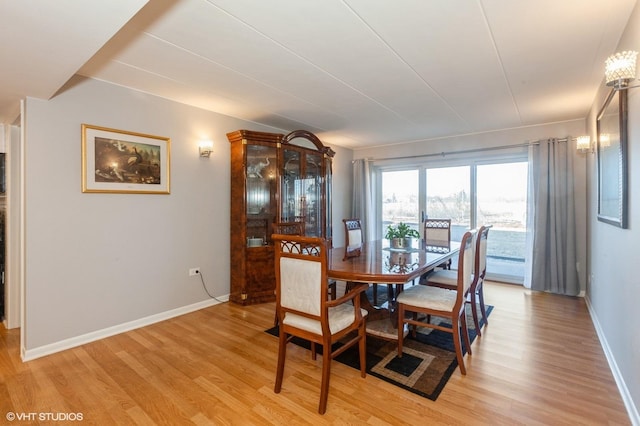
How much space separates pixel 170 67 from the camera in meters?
2.52

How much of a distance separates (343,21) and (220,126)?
2.37m

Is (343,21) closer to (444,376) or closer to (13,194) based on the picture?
(444,376)

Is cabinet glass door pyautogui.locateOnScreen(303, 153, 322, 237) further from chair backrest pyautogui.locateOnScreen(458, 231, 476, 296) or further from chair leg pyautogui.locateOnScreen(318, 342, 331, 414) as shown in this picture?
chair leg pyautogui.locateOnScreen(318, 342, 331, 414)

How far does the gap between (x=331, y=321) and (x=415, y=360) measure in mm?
913

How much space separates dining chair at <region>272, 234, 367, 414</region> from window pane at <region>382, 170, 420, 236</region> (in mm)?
3839

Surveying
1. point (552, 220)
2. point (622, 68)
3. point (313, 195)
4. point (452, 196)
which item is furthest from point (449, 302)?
point (452, 196)

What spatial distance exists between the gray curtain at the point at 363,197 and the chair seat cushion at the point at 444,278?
2644 mm

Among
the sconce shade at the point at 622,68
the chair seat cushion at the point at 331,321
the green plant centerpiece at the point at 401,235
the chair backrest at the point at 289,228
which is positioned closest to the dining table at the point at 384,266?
the green plant centerpiece at the point at 401,235

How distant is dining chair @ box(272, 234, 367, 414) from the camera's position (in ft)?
5.99

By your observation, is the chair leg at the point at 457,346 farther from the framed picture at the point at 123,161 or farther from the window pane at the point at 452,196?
the window pane at the point at 452,196

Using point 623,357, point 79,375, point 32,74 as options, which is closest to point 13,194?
point 32,74

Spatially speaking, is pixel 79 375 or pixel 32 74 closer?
pixel 32 74

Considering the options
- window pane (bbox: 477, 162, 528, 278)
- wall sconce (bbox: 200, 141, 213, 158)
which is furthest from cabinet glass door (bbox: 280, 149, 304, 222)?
window pane (bbox: 477, 162, 528, 278)

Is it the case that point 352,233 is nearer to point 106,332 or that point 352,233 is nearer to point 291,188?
point 291,188
